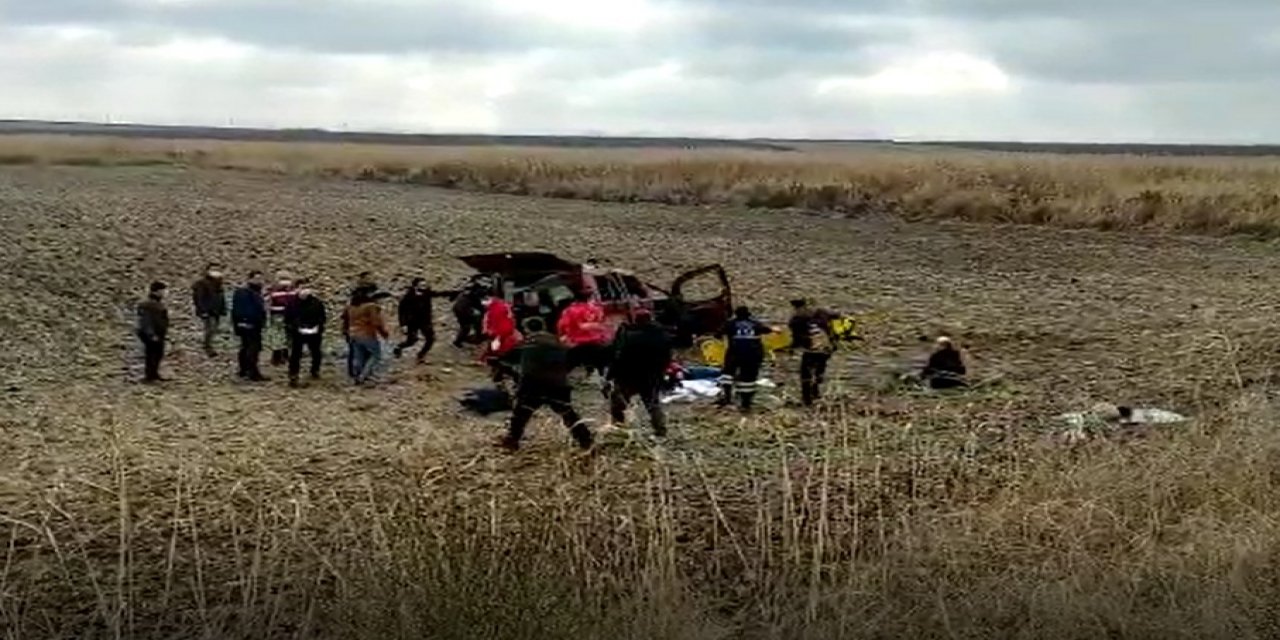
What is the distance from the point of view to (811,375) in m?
16.6

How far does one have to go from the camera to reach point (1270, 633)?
823 centimetres

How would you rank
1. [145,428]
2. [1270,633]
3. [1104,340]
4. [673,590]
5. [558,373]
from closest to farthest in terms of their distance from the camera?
[1270,633] < [673,590] < [558,373] < [145,428] < [1104,340]

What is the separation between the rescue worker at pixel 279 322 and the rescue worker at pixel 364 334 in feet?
2.56

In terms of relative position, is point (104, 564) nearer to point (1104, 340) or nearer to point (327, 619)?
point (327, 619)

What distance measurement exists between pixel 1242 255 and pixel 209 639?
31.8 metres

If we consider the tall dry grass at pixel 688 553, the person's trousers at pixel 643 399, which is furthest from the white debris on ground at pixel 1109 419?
the person's trousers at pixel 643 399

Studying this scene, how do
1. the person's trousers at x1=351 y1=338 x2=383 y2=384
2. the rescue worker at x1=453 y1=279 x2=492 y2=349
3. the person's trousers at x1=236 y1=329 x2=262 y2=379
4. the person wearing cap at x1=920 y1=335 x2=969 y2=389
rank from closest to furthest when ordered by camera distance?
the person wearing cap at x1=920 y1=335 x2=969 y2=389 → the person's trousers at x1=351 y1=338 x2=383 y2=384 → the person's trousers at x1=236 y1=329 x2=262 y2=379 → the rescue worker at x1=453 y1=279 x2=492 y2=349

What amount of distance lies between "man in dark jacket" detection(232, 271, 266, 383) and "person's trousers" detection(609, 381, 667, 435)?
5.83 metres

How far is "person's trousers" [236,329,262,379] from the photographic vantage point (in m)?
18.9

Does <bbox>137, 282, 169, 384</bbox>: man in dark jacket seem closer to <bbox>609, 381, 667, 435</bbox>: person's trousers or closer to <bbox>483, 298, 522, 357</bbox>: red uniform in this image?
<bbox>483, 298, 522, 357</bbox>: red uniform

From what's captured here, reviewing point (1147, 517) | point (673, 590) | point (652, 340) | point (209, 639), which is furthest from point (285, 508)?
point (1147, 517)

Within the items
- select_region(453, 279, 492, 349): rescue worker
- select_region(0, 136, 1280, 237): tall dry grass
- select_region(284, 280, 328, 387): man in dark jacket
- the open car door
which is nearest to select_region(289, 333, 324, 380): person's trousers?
select_region(284, 280, 328, 387): man in dark jacket

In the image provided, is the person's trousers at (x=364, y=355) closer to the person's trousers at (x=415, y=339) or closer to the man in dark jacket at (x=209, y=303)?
the person's trousers at (x=415, y=339)

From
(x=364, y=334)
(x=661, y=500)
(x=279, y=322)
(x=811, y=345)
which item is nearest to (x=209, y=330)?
(x=279, y=322)
